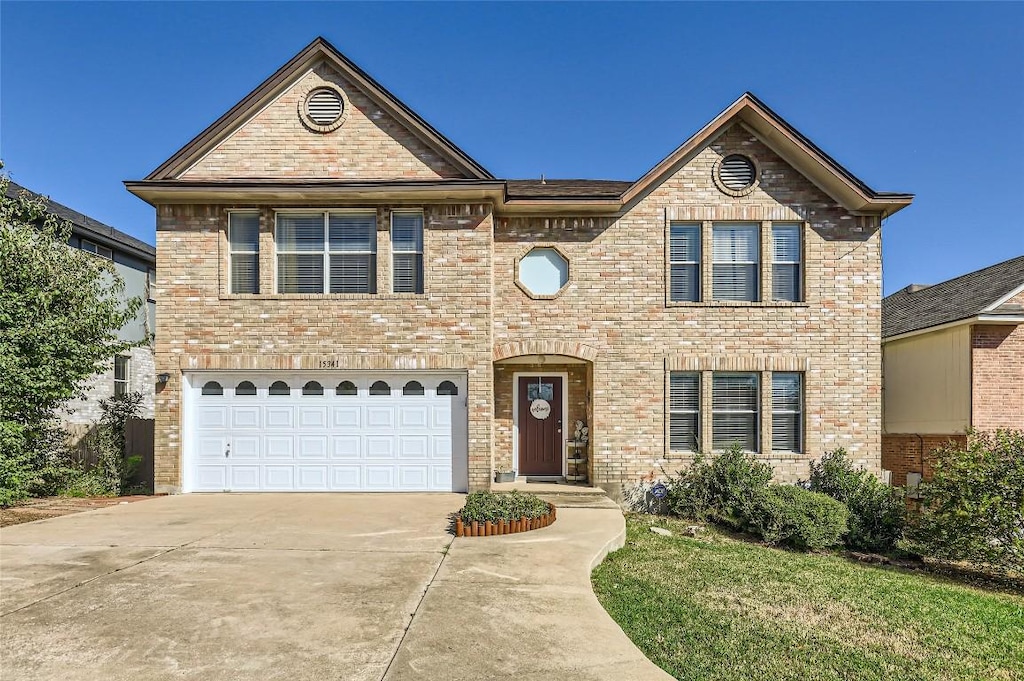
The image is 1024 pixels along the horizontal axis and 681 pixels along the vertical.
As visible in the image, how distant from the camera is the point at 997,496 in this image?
355 inches

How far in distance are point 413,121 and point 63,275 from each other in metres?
7.37

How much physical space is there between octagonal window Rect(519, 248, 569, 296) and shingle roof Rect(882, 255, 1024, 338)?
28.2 ft

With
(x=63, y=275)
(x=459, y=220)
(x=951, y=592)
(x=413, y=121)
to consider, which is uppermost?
(x=413, y=121)

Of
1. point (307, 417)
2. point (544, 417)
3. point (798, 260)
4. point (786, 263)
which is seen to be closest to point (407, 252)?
point (307, 417)

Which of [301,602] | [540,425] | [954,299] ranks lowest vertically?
[301,602]

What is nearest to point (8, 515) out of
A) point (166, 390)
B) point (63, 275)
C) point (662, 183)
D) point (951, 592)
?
point (166, 390)

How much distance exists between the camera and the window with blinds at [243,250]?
1188cm

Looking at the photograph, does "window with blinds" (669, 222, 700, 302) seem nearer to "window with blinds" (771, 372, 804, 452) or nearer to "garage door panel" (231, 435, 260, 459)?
"window with blinds" (771, 372, 804, 452)

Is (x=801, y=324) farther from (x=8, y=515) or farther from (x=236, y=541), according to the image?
(x=8, y=515)

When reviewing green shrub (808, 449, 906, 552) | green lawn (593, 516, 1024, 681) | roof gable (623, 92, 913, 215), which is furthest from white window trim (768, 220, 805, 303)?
green lawn (593, 516, 1024, 681)

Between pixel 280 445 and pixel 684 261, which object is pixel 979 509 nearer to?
pixel 684 261

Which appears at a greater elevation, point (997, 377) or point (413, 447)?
point (997, 377)

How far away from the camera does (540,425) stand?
13383 millimetres

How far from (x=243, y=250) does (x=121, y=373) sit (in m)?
9.47
